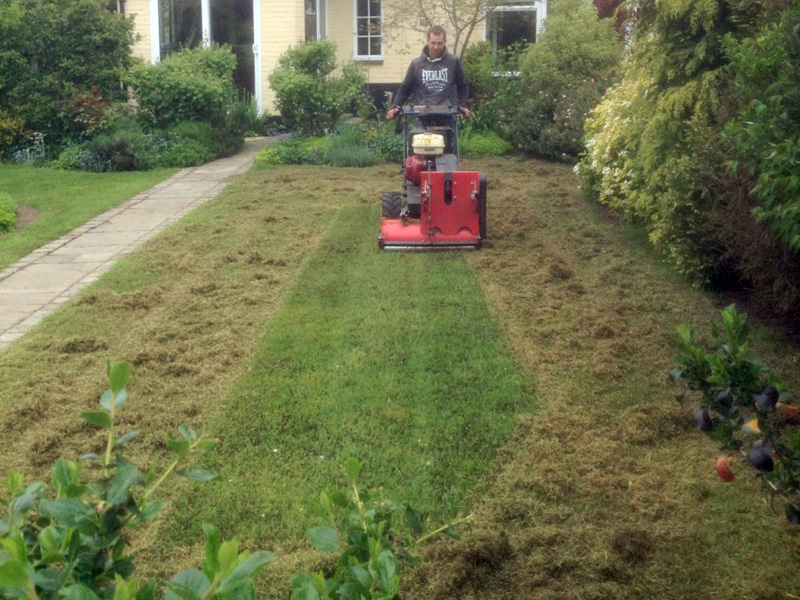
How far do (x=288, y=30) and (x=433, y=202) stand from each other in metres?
10.4

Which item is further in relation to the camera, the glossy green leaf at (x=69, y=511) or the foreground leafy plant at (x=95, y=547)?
the glossy green leaf at (x=69, y=511)

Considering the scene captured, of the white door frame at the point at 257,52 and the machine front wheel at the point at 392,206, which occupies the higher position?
the white door frame at the point at 257,52

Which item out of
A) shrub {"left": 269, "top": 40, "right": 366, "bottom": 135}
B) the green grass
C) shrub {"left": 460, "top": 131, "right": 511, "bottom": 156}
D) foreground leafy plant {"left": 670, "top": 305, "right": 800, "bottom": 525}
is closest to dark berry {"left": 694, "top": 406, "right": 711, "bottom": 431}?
foreground leafy plant {"left": 670, "top": 305, "right": 800, "bottom": 525}

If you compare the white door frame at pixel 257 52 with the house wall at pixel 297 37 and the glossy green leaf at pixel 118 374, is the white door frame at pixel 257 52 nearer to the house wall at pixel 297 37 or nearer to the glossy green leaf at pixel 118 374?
the house wall at pixel 297 37

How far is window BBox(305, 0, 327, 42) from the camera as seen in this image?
19016 millimetres

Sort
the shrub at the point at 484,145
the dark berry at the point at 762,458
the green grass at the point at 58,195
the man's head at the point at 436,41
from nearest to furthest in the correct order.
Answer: the dark berry at the point at 762,458 < the green grass at the point at 58,195 < the man's head at the point at 436,41 < the shrub at the point at 484,145

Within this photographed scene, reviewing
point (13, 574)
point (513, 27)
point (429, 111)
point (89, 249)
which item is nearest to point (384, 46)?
point (513, 27)

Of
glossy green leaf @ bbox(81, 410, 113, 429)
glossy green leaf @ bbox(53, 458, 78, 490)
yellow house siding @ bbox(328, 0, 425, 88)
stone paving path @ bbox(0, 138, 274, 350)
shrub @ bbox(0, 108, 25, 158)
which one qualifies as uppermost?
yellow house siding @ bbox(328, 0, 425, 88)

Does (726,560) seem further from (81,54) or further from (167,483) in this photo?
(81,54)

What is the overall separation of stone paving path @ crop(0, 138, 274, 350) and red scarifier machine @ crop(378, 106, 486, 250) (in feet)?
8.28

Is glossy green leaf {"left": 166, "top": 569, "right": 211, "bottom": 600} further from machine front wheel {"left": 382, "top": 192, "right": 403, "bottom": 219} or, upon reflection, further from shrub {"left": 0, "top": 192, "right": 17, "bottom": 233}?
shrub {"left": 0, "top": 192, "right": 17, "bottom": 233}

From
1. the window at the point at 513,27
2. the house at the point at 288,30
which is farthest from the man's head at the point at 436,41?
the window at the point at 513,27

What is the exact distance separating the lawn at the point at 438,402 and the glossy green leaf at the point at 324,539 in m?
0.85

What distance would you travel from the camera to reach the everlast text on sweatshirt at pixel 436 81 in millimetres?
9977
